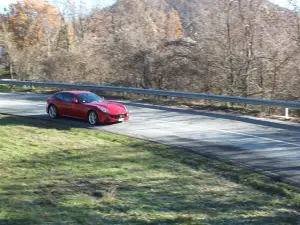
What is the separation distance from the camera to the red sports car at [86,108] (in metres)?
17.3

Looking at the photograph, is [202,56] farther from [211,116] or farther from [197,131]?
[197,131]

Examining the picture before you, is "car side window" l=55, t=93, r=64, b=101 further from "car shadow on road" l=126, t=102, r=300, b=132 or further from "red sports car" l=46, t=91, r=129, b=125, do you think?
"car shadow on road" l=126, t=102, r=300, b=132

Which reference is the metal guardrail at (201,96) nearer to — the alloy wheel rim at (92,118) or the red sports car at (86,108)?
the red sports car at (86,108)

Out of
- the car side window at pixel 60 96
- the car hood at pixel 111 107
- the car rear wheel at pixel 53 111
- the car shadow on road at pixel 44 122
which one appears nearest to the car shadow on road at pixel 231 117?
the car hood at pixel 111 107

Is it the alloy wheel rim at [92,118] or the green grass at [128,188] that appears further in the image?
the alloy wheel rim at [92,118]

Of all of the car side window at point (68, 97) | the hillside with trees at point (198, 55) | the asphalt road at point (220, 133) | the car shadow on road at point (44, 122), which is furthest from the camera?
the hillside with trees at point (198, 55)

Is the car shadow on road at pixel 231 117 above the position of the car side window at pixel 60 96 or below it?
below

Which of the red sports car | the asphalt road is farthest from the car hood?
the asphalt road

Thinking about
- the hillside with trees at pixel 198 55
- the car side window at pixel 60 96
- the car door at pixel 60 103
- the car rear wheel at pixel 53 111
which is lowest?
the car rear wheel at pixel 53 111

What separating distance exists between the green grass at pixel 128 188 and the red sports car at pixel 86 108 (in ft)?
12.6

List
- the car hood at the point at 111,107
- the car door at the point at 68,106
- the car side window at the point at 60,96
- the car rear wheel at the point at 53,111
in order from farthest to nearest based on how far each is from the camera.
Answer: the car side window at the point at 60,96, the car rear wheel at the point at 53,111, the car door at the point at 68,106, the car hood at the point at 111,107

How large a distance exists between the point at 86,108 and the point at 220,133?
5.37 metres

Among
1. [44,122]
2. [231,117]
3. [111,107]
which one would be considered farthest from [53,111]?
[231,117]

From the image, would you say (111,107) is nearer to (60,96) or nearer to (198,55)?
(60,96)
